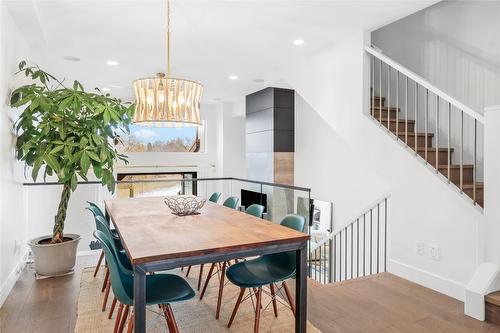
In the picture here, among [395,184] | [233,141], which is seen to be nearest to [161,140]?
[233,141]

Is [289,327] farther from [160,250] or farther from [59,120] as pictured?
[59,120]

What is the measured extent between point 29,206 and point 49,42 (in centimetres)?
203

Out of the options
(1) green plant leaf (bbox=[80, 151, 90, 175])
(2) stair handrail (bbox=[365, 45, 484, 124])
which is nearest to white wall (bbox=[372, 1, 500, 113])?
(2) stair handrail (bbox=[365, 45, 484, 124])

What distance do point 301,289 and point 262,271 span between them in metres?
0.39

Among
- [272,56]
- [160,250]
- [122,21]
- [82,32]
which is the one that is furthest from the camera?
[272,56]

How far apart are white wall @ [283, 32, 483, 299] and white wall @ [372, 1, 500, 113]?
3.45 feet

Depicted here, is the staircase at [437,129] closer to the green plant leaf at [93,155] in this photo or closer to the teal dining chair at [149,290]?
the teal dining chair at [149,290]

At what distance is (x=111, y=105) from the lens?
139 inches

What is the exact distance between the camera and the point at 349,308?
2.74 meters

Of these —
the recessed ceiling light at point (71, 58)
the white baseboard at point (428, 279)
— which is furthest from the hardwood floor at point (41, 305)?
the white baseboard at point (428, 279)

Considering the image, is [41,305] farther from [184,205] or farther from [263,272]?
[263,272]

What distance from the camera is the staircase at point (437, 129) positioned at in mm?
3219

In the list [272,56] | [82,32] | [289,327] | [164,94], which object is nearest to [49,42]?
[82,32]

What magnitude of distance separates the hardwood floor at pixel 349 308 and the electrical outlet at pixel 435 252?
0.32m
